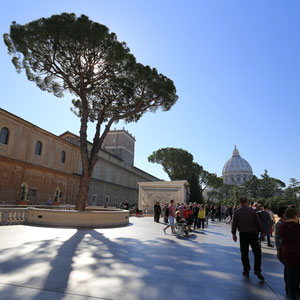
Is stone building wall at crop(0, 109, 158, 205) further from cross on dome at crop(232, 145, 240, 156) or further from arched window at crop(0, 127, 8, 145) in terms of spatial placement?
cross on dome at crop(232, 145, 240, 156)

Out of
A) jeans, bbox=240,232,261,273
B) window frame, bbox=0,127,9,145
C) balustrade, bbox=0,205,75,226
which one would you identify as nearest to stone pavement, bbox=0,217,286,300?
jeans, bbox=240,232,261,273

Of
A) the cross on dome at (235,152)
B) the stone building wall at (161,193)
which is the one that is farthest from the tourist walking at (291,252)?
the cross on dome at (235,152)

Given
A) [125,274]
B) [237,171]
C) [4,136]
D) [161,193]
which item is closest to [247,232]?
[125,274]

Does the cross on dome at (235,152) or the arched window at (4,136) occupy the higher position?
the cross on dome at (235,152)

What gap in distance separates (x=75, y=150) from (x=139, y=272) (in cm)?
2902

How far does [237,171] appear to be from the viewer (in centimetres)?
12031

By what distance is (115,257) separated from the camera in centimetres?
543

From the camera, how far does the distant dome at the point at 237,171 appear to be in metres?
119

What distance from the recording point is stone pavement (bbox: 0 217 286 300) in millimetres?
3359

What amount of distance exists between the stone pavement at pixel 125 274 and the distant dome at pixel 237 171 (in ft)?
391

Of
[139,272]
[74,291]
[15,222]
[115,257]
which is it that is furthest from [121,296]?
[15,222]

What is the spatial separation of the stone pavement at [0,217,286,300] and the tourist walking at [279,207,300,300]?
0.51 m

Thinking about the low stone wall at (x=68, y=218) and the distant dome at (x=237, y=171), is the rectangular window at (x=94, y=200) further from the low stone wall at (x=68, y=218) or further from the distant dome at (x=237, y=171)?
the distant dome at (x=237, y=171)

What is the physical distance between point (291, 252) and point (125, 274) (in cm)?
279
